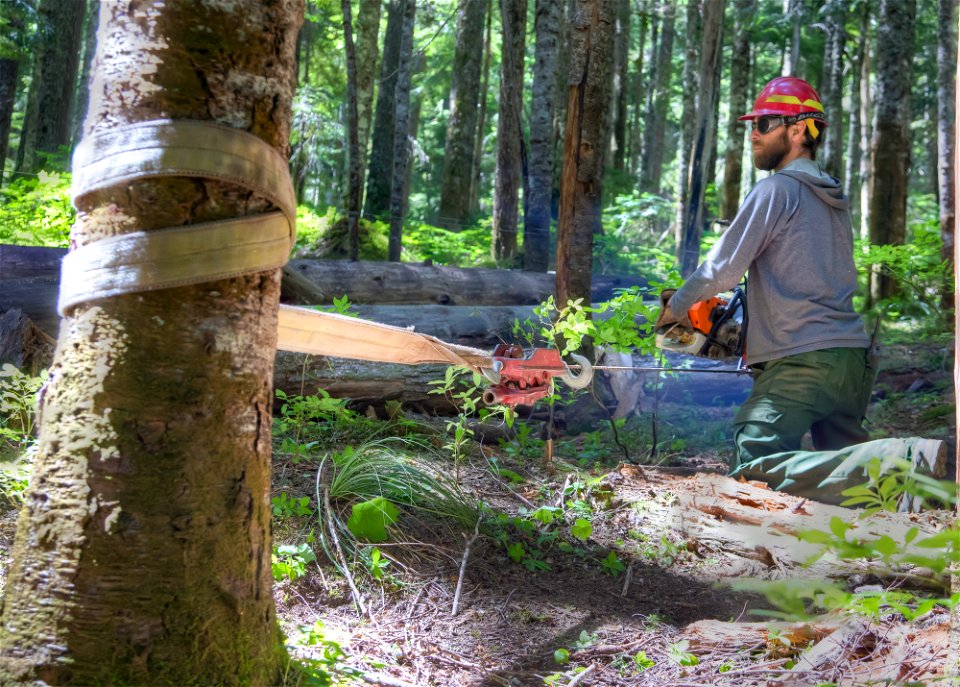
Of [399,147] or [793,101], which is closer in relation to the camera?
[793,101]

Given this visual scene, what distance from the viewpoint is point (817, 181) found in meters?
4.91

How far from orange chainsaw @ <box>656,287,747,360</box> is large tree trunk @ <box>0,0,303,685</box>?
340 centimetres

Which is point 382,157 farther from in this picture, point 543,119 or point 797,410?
point 797,410

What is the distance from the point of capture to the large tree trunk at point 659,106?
27.2 metres

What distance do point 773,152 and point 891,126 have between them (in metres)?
8.70

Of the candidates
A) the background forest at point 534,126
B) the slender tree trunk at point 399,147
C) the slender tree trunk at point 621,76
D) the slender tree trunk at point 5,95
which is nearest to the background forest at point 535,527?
the background forest at point 534,126

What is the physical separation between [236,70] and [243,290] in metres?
0.56

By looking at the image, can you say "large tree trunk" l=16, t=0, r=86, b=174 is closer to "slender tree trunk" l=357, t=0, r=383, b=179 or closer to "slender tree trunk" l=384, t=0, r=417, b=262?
"slender tree trunk" l=357, t=0, r=383, b=179

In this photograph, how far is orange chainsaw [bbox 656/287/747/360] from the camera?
5141mm

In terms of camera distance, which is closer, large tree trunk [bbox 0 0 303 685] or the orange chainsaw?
large tree trunk [bbox 0 0 303 685]

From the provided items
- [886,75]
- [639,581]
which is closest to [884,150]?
[886,75]

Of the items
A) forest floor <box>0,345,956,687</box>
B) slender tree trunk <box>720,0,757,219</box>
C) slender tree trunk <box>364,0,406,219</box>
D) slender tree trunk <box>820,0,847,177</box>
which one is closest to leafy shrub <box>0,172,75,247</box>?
→ slender tree trunk <box>364,0,406,219</box>

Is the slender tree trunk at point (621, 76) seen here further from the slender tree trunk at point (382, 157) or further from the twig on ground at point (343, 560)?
the twig on ground at point (343, 560)

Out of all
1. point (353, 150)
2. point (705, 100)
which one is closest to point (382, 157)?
point (353, 150)
